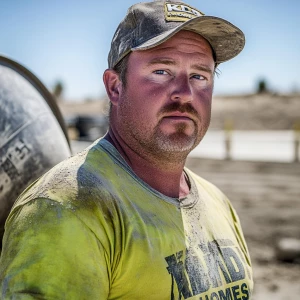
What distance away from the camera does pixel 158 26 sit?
1911mm

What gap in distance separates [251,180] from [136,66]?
1051 centimetres

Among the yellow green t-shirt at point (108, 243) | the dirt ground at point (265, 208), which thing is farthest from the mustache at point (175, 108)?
the dirt ground at point (265, 208)

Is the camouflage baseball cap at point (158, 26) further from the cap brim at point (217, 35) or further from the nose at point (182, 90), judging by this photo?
the nose at point (182, 90)

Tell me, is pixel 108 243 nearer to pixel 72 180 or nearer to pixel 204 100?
pixel 72 180

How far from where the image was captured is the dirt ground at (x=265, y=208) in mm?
5410

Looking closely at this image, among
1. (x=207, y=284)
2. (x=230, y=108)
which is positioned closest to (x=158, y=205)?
(x=207, y=284)

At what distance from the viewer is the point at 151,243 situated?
169 centimetres

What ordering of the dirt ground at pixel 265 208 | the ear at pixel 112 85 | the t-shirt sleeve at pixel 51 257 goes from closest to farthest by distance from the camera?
1. the t-shirt sleeve at pixel 51 257
2. the ear at pixel 112 85
3. the dirt ground at pixel 265 208

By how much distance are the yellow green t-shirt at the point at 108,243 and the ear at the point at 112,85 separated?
0.24 meters

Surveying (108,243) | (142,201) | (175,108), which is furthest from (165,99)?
(108,243)

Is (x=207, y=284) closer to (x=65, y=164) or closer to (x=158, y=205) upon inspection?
(x=158, y=205)

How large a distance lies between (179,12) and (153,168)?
0.65 metres

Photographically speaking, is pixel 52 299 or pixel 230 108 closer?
pixel 52 299

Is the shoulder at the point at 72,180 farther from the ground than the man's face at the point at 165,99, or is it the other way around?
the man's face at the point at 165,99
